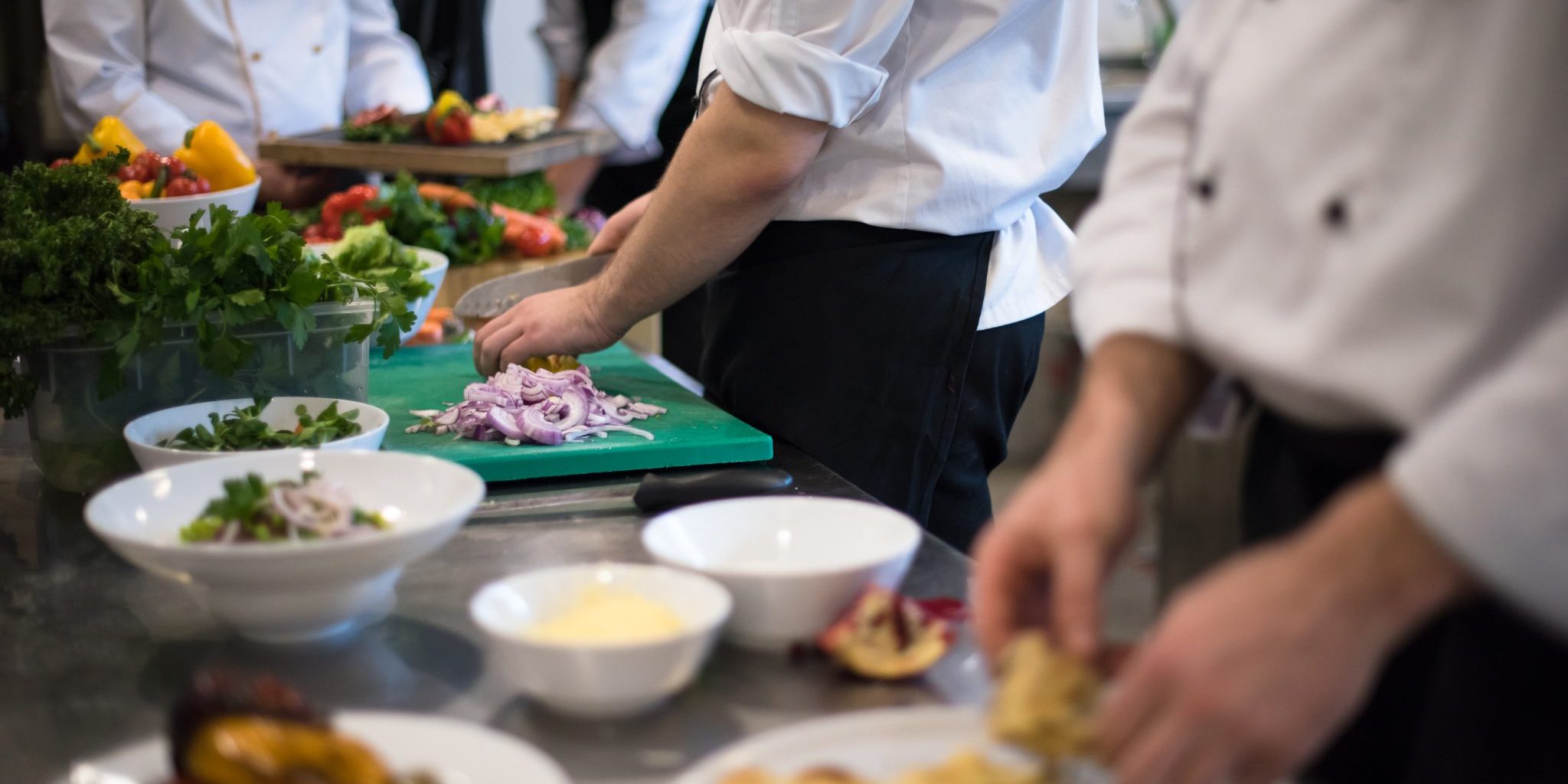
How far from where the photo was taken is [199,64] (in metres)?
3.30

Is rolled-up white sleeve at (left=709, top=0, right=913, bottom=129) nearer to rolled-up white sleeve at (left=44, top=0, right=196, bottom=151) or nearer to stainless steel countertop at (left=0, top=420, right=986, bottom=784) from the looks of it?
stainless steel countertop at (left=0, top=420, right=986, bottom=784)

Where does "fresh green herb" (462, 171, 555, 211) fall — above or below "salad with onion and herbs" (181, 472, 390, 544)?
below

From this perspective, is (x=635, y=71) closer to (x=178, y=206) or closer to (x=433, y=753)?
(x=178, y=206)

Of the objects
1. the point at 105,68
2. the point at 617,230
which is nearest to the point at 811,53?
the point at 617,230

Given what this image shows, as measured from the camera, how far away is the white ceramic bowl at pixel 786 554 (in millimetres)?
994

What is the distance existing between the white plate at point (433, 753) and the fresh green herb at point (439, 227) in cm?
192

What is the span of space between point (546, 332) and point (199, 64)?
6.67ft

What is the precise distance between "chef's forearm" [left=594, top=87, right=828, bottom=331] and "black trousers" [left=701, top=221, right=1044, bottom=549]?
0.09 m

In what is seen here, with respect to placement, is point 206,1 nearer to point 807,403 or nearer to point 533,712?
point 807,403

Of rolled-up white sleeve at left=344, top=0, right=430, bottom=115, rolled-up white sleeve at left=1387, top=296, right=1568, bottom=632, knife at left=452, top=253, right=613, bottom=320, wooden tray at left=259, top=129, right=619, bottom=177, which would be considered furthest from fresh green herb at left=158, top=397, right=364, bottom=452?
rolled-up white sleeve at left=344, top=0, right=430, bottom=115

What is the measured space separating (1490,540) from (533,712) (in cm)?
60

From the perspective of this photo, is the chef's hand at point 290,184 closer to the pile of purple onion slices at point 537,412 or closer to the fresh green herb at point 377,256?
the fresh green herb at point 377,256

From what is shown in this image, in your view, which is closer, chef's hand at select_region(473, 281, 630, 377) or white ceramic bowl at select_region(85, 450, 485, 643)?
white ceramic bowl at select_region(85, 450, 485, 643)

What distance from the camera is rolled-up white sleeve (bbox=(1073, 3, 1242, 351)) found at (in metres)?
0.94
